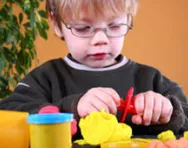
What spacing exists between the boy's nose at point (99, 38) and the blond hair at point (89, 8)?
41 mm

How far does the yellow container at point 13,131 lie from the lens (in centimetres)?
51

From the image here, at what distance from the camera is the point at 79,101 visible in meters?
0.70

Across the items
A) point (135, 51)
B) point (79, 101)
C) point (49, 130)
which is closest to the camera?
point (49, 130)

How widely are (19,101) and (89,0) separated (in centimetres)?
27

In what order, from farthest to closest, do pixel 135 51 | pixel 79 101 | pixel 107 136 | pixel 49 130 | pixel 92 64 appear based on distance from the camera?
pixel 135 51, pixel 92 64, pixel 79 101, pixel 107 136, pixel 49 130

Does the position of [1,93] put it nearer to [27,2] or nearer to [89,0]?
[27,2]

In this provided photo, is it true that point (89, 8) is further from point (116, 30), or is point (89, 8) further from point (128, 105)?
point (128, 105)

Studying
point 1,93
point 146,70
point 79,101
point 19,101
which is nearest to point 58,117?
point 79,101

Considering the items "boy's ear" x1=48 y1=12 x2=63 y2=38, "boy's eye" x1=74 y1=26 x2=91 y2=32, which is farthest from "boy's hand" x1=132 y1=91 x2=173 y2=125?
"boy's ear" x1=48 y1=12 x2=63 y2=38

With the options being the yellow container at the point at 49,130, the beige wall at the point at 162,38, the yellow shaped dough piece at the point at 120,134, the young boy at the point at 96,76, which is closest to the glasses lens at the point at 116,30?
the young boy at the point at 96,76

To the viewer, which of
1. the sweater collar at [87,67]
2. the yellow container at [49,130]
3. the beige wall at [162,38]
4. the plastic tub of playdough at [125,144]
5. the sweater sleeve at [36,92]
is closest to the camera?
the yellow container at [49,130]

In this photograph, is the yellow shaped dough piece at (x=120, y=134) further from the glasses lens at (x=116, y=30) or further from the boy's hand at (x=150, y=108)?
the glasses lens at (x=116, y=30)

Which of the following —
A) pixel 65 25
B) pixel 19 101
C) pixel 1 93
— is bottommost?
pixel 1 93

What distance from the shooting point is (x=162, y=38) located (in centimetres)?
293
